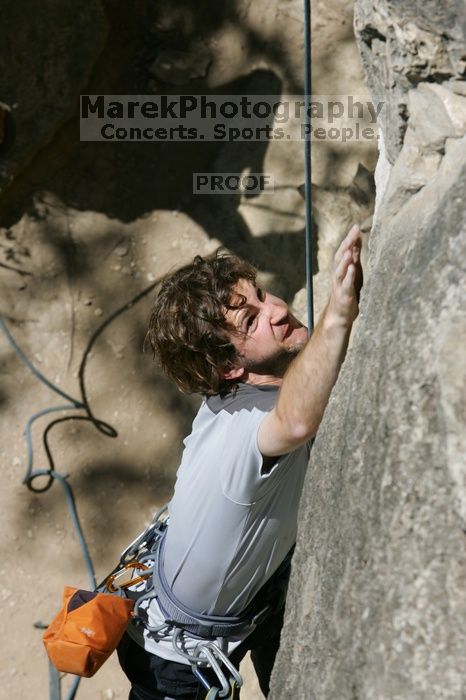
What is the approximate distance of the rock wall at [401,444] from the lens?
0.97 m

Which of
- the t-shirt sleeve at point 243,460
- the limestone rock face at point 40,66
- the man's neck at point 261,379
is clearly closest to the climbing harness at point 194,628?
the t-shirt sleeve at point 243,460

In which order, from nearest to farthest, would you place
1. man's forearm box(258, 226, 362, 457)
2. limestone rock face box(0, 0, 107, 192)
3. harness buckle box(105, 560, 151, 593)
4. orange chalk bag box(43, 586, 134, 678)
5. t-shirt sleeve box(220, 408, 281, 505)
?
man's forearm box(258, 226, 362, 457)
t-shirt sleeve box(220, 408, 281, 505)
orange chalk bag box(43, 586, 134, 678)
harness buckle box(105, 560, 151, 593)
limestone rock face box(0, 0, 107, 192)

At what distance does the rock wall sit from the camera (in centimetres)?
97

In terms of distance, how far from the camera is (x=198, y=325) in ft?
6.06

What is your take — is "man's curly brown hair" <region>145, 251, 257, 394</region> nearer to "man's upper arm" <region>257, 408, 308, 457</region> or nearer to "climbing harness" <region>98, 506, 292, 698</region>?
"man's upper arm" <region>257, 408, 308, 457</region>

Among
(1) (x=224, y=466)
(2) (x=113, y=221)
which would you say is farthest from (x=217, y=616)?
(2) (x=113, y=221)

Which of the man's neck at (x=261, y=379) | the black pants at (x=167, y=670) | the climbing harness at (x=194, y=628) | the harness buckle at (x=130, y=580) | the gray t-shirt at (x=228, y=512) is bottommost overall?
the black pants at (x=167, y=670)

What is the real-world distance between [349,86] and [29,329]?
182 centimetres

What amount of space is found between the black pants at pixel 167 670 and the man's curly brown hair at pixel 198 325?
2.00ft

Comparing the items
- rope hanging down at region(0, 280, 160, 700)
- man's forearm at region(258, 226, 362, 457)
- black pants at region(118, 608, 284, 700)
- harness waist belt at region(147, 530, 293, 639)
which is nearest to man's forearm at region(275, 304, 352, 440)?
man's forearm at region(258, 226, 362, 457)

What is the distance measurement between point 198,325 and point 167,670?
794 mm

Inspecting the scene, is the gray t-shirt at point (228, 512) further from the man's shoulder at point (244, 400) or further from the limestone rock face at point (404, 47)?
the limestone rock face at point (404, 47)

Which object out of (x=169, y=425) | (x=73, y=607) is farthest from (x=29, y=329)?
(x=73, y=607)

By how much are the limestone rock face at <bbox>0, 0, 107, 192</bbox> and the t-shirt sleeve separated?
2626 mm
